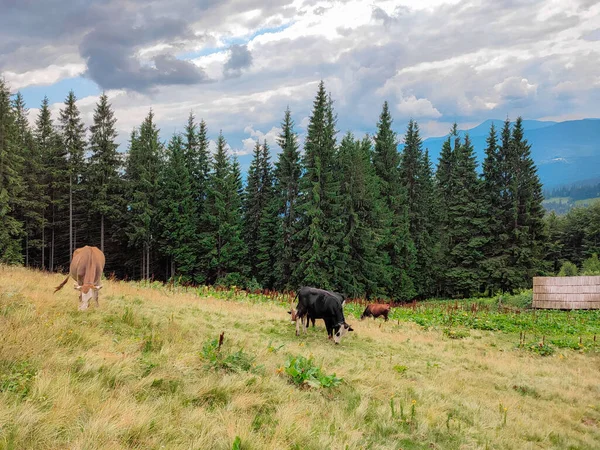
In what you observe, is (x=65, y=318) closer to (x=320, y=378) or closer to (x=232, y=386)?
(x=232, y=386)

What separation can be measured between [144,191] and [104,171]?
4313 mm

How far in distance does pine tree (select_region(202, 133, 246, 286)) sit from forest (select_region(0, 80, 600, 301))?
5.9 inches

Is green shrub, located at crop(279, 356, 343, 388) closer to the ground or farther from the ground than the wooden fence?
farther from the ground

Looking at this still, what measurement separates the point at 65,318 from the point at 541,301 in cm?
2820

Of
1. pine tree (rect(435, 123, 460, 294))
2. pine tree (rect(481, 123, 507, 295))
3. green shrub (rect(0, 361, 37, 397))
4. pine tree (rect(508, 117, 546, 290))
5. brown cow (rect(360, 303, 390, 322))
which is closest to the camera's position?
green shrub (rect(0, 361, 37, 397))

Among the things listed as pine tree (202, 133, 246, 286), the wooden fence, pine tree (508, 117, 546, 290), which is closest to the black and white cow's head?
the wooden fence

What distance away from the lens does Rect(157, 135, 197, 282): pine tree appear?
41.3 metres

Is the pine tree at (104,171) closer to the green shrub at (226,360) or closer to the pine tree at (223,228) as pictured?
the pine tree at (223,228)

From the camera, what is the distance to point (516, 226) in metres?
40.5

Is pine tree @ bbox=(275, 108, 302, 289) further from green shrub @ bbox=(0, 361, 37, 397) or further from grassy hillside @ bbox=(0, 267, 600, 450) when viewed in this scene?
green shrub @ bbox=(0, 361, 37, 397)

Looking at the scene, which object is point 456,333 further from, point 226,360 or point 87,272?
point 87,272

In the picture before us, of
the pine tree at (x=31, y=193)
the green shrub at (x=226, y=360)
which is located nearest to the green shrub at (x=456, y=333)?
the green shrub at (x=226, y=360)

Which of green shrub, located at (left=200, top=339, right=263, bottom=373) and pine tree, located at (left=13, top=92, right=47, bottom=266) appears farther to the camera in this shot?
pine tree, located at (left=13, top=92, right=47, bottom=266)

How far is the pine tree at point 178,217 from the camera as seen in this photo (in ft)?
135
